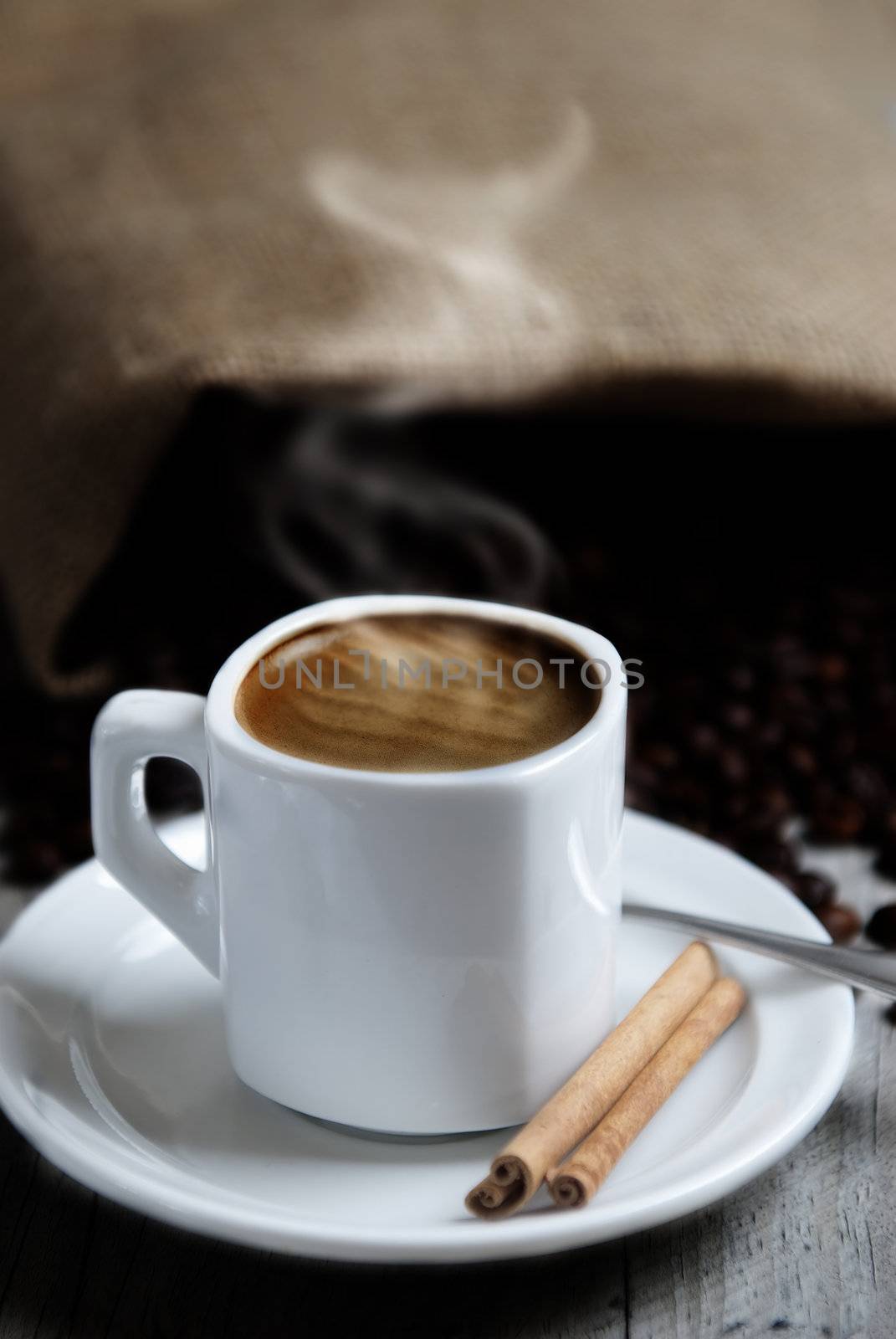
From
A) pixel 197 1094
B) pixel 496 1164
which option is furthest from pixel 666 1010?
pixel 197 1094

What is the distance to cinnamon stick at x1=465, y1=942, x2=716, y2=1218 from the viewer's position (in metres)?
0.75

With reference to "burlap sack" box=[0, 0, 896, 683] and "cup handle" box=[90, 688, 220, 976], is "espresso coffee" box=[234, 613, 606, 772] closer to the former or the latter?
"cup handle" box=[90, 688, 220, 976]

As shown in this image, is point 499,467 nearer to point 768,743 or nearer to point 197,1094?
point 768,743

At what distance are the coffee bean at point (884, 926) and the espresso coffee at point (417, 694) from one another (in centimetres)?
45

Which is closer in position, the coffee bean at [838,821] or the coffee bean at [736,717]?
the coffee bean at [838,821]

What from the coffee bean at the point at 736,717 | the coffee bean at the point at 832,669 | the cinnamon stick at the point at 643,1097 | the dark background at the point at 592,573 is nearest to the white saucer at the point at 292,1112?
the cinnamon stick at the point at 643,1097

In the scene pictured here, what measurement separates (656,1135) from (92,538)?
0.96m

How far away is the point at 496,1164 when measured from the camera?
2.46 ft

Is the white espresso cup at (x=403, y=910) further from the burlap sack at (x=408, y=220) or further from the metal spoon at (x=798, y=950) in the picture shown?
the burlap sack at (x=408, y=220)

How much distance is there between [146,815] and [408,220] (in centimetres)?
93

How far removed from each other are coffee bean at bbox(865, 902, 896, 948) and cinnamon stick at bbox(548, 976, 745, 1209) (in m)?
0.27

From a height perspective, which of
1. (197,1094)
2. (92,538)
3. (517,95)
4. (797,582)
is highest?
(517,95)

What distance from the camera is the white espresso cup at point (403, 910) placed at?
78cm

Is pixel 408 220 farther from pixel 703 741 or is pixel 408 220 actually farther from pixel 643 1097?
pixel 643 1097
